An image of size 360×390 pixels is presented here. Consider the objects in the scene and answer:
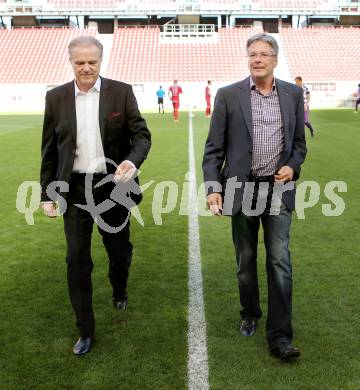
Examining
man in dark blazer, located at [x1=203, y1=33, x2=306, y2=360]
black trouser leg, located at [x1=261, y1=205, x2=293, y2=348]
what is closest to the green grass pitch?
black trouser leg, located at [x1=261, y1=205, x2=293, y2=348]

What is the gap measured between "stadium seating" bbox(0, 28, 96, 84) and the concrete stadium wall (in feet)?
3.00

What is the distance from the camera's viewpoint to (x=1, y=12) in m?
53.8

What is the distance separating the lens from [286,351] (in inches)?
137

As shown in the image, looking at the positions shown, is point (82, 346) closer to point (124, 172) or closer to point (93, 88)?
point (124, 172)

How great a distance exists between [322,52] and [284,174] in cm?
4618

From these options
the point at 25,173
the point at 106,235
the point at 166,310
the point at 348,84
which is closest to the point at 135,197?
the point at 106,235

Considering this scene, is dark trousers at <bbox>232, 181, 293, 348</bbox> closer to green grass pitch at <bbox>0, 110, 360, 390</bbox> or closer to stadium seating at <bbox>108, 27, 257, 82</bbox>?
green grass pitch at <bbox>0, 110, 360, 390</bbox>

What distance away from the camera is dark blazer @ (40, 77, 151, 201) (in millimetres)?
3533

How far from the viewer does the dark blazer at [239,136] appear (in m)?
3.45

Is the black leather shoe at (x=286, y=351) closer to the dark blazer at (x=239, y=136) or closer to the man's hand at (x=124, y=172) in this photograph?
the dark blazer at (x=239, y=136)

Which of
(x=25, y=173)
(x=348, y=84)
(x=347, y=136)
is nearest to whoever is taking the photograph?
(x=25, y=173)

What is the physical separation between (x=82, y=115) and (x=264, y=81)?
1078 millimetres

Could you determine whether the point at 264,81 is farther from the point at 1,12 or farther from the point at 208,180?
the point at 1,12

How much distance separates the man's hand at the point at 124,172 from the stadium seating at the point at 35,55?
41.3m
